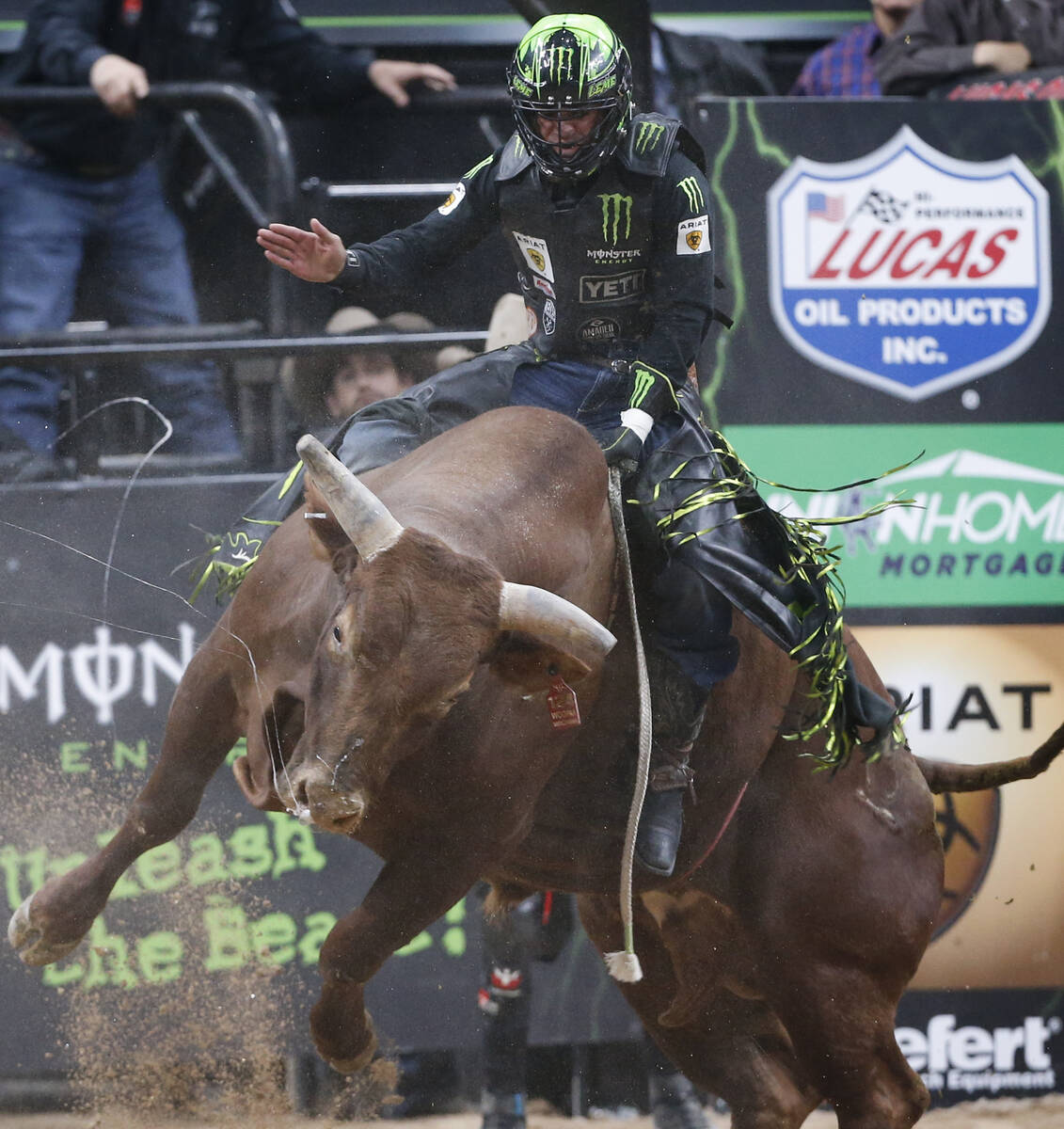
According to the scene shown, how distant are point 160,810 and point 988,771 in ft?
7.97

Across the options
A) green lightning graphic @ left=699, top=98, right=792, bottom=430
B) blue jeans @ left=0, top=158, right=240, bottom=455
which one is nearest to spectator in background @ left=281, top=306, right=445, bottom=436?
blue jeans @ left=0, top=158, right=240, bottom=455

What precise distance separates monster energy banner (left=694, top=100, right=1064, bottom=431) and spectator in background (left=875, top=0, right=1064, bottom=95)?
266 millimetres

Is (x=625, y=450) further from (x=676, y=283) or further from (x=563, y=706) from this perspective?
(x=563, y=706)

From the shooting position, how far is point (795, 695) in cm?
448

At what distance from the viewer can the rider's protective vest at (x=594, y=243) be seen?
4.05 m

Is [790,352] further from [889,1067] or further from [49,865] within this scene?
[49,865]

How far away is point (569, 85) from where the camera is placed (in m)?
3.83

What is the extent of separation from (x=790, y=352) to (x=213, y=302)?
2.18 meters

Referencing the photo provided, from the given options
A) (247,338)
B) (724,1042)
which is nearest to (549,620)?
(724,1042)

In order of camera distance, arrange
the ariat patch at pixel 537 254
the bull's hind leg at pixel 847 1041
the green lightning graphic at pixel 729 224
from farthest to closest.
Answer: the green lightning graphic at pixel 729 224, the bull's hind leg at pixel 847 1041, the ariat patch at pixel 537 254

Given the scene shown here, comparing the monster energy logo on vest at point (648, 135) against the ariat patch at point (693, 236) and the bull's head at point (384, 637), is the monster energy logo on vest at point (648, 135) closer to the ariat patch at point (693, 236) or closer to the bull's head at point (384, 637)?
the ariat patch at point (693, 236)

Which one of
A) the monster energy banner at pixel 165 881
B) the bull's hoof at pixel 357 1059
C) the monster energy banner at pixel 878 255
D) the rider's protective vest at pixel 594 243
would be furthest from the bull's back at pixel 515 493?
the monster energy banner at pixel 878 255

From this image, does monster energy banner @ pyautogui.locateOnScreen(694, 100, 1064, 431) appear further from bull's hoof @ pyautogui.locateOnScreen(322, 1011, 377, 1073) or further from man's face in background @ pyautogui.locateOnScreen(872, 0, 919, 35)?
bull's hoof @ pyautogui.locateOnScreen(322, 1011, 377, 1073)

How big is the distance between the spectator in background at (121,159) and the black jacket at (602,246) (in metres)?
1.72
